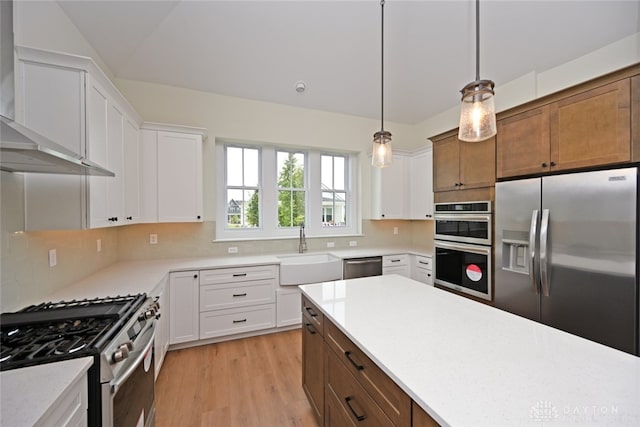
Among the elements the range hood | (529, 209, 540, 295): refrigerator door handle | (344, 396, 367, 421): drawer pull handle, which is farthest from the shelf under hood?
(529, 209, 540, 295): refrigerator door handle

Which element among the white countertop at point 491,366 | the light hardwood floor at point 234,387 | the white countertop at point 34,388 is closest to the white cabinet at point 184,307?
the light hardwood floor at point 234,387

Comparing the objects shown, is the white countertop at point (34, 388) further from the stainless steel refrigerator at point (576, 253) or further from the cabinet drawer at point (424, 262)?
the cabinet drawer at point (424, 262)

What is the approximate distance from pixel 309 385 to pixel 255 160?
2.91 metres

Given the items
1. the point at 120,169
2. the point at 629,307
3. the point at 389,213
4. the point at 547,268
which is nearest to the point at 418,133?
the point at 389,213

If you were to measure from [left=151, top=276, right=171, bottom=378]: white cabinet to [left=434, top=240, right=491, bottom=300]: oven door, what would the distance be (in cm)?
299

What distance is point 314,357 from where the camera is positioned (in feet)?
5.48

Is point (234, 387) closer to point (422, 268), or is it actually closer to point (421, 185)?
point (422, 268)

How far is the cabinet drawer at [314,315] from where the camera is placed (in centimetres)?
156

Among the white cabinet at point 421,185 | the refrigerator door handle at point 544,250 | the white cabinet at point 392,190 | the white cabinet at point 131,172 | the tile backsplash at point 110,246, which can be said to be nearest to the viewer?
the tile backsplash at point 110,246

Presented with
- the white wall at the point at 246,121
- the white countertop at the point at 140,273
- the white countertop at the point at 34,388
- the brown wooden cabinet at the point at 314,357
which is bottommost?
the brown wooden cabinet at the point at 314,357

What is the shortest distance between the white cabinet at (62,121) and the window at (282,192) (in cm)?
176

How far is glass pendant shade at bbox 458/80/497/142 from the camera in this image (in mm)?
1209

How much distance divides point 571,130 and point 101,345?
325 cm

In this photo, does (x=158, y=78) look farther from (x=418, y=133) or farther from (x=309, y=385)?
(x=418, y=133)
